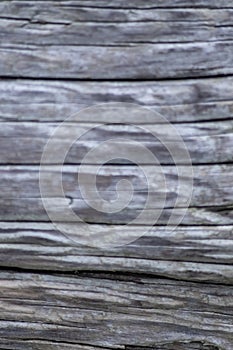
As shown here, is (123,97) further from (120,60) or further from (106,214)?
(106,214)

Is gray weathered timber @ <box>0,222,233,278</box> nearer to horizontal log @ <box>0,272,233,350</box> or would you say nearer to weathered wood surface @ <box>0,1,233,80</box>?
horizontal log @ <box>0,272,233,350</box>

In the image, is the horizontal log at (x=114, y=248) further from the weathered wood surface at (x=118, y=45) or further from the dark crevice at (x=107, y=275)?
the weathered wood surface at (x=118, y=45)

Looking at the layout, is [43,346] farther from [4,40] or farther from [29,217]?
[4,40]

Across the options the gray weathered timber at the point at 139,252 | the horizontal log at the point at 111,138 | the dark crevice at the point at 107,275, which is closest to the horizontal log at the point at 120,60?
the horizontal log at the point at 111,138

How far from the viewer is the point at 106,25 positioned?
1373 millimetres

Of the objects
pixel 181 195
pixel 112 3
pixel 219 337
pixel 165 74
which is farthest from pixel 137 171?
pixel 219 337

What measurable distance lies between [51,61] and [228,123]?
48cm

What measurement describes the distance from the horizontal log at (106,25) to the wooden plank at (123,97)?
106 mm

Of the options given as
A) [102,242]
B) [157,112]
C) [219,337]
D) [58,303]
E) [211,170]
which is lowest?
[219,337]

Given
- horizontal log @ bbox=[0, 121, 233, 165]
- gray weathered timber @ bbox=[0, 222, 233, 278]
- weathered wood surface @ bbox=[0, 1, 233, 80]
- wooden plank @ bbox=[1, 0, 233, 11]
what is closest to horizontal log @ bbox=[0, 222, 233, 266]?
gray weathered timber @ bbox=[0, 222, 233, 278]

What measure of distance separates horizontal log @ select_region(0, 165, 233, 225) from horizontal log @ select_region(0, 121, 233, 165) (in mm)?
34

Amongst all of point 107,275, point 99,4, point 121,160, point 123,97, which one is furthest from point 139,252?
point 99,4

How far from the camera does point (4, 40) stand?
1.38 m

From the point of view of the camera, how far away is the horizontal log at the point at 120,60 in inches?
54.4
